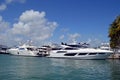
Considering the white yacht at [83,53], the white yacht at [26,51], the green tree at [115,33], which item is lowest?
the white yacht at [83,53]

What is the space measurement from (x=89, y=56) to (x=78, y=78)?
2088 inches

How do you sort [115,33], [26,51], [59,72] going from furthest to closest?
[26,51]
[115,33]
[59,72]

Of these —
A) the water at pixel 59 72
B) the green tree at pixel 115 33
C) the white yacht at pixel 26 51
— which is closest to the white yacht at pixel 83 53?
the green tree at pixel 115 33

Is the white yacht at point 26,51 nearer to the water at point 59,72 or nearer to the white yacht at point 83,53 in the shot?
the white yacht at point 83,53

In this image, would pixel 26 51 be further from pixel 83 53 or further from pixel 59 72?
pixel 59 72

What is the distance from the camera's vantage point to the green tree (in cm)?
9406

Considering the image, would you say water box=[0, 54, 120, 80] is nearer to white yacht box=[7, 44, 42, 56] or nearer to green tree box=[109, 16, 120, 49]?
green tree box=[109, 16, 120, 49]

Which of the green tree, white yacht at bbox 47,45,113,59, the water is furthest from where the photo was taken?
the green tree

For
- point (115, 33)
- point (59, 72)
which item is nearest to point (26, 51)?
point (115, 33)

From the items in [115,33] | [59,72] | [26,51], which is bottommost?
[59,72]

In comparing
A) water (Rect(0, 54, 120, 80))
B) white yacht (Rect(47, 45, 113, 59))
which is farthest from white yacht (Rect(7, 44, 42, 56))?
water (Rect(0, 54, 120, 80))

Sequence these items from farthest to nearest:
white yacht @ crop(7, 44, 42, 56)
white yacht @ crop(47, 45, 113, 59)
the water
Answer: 1. white yacht @ crop(7, 44, 42, 56)
2. white yacht @ crop(47, 45, 113, 59)
3. the water

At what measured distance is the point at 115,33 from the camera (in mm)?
94250

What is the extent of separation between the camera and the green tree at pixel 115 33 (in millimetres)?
94062
